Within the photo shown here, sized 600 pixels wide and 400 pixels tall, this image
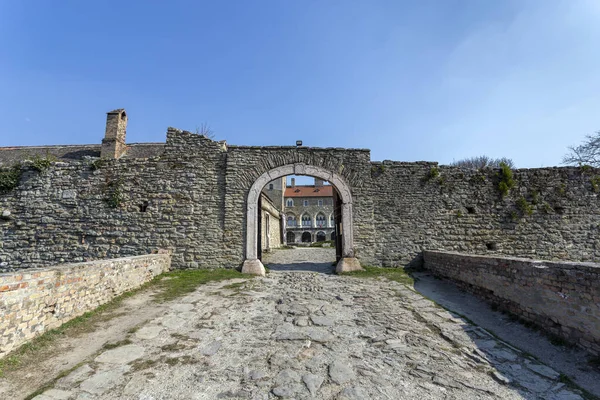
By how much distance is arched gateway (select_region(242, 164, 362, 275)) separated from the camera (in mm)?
8906

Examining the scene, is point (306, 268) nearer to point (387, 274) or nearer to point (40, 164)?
point (387, 274)

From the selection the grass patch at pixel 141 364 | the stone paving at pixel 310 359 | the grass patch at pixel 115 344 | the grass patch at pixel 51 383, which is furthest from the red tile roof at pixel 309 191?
the grass patch at pixel 51 383

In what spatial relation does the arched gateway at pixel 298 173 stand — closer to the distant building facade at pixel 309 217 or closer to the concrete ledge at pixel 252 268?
the concrete ledge at pixel 252 268

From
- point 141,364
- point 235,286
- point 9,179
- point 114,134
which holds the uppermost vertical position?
point 114,134

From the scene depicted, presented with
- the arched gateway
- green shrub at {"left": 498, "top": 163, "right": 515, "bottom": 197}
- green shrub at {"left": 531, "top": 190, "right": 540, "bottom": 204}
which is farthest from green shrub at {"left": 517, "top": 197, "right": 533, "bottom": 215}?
the arched gateway

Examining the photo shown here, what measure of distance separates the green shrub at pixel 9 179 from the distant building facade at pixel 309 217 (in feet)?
125

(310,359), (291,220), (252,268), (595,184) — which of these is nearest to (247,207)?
(252,268)

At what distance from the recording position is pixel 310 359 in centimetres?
335

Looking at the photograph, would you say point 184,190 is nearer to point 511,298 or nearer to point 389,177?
point 389,177

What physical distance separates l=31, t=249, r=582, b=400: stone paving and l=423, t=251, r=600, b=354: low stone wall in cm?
82

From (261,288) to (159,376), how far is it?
403 cm

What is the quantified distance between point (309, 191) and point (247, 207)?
131 feet

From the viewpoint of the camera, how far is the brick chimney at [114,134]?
1480 cm

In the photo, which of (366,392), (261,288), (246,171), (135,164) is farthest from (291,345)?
(135,164)
